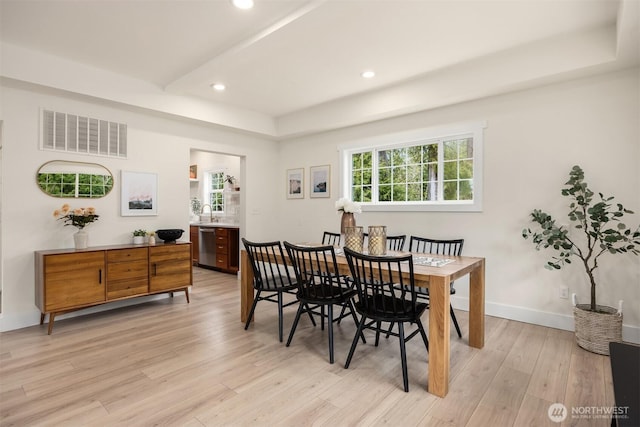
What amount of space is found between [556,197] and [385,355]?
2.28 metres

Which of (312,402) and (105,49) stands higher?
(105,49)

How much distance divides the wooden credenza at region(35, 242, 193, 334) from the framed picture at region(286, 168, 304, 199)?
2038mm

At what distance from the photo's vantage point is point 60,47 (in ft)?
10.3

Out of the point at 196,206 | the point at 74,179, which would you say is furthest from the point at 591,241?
the point at 196,206

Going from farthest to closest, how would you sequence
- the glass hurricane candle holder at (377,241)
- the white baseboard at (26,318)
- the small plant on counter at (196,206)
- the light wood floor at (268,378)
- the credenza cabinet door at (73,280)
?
the small plant on counter at (196,206) < the white baseboard at (26,318) < the credenza cabinet door at (73,280) < the glass hurricane candle holder at (377,241) < the light wood floor at (268,378)

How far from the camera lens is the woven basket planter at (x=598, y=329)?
8.62ft

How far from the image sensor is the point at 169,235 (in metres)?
4.05

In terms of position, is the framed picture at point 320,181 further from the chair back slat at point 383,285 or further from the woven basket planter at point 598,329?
the woven basket planter at point 598,329

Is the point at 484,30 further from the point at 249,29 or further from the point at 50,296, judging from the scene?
the point at 50,296

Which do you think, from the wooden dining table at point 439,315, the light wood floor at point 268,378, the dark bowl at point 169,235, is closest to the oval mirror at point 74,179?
the dark bowl at point 169,235

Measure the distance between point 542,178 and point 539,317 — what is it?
1396 millimetres

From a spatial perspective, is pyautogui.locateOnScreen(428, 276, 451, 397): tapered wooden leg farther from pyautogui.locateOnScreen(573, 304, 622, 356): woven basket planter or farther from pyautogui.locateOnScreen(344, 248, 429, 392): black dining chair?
pyautogui.locateOnScreen(573, 304, 622, 356): woven basket planter

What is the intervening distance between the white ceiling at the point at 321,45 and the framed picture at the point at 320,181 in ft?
4.21

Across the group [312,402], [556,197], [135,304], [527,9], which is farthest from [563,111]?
[135,304]
